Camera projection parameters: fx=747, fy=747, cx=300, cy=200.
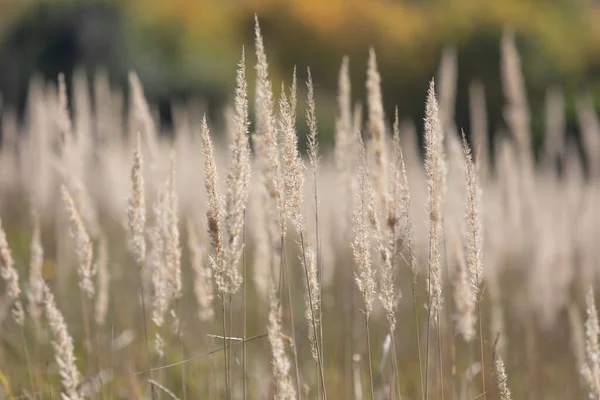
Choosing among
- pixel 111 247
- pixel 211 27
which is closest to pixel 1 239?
pixel 111 247

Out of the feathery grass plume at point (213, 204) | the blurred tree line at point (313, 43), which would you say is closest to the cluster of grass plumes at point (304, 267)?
the feathery grass plume at point (213, 204)

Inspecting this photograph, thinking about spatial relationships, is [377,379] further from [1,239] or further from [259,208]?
[1,239]

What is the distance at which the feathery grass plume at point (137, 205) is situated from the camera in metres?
1.62

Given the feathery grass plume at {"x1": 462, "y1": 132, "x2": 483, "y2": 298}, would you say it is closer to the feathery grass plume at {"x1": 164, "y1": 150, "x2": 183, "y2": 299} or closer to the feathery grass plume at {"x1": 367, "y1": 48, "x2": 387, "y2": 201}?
the feathery grass plume at {"x1": 367, "y1": 48, "x2": 387, "y2": 201}

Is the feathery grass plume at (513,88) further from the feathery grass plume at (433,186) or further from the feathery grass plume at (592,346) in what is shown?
the feathery grass plume at (433,186)

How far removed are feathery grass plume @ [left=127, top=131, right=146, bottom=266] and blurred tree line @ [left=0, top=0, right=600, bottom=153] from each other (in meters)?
11.5

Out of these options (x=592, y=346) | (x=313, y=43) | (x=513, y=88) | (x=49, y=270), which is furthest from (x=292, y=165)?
(x=313, y=43)

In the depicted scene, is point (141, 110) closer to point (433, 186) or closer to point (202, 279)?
point (202, 279)

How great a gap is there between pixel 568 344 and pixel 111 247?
334cm

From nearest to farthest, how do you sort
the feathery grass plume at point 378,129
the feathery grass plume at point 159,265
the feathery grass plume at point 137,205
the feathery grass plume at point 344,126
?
the feathery grass plume at point 137,205
the feathery grass plume at point 159,265
the feathery grass plume at point 378,129
the feathery grass plume at point 344,126

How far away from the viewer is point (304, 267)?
154 cm

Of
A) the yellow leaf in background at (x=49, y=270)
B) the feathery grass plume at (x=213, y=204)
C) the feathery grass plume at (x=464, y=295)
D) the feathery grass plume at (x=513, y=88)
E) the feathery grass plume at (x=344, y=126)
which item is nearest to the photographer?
the feathery grass plume at (x=213, y=204)

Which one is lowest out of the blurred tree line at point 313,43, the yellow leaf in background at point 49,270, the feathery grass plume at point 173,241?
the feathery grass plume at point 173,241

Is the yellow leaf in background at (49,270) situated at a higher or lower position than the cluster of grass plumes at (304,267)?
higher
